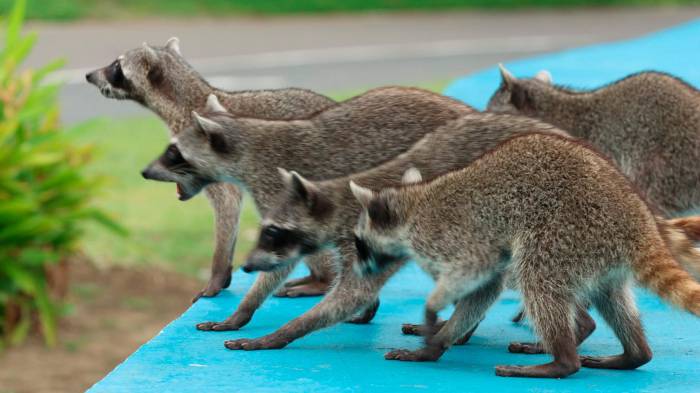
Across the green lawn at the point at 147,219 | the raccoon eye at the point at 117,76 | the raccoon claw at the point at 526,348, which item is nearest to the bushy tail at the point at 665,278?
the raccoon claw at the point at 526,348

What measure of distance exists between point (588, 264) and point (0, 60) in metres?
5.77

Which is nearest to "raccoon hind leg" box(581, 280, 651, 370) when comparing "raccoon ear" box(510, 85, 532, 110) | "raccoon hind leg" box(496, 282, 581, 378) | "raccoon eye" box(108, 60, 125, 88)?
"raccoon hind leg" box(496, 282, 581, 378)

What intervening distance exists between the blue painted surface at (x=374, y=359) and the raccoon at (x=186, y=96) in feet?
1.29

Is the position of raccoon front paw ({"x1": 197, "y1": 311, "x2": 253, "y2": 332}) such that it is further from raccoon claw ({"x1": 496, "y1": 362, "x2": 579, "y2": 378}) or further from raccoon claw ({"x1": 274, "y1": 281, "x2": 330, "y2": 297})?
raccoon claw ({"x1": 496, "y1": 362, "x2": 579, "y2": 378})

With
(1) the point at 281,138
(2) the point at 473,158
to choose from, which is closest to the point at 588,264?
(2) the point at 473,158

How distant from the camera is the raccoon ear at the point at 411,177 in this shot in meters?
4.98

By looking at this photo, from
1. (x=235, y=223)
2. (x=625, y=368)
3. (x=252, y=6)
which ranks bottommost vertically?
(x=625, y=368)

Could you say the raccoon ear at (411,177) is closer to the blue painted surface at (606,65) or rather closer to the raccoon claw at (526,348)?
the raccoon claw at (526,348)

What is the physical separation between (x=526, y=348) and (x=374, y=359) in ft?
1.94

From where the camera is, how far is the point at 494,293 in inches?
191

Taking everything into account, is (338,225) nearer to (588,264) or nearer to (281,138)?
(281,138)

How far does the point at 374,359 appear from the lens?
492 centimetres

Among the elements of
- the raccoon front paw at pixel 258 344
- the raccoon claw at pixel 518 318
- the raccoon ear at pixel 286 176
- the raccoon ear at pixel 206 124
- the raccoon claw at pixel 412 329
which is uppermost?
the raccoon ear at pixel 206 124

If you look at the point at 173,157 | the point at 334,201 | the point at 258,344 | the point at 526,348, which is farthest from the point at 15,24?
the point at 526,348
